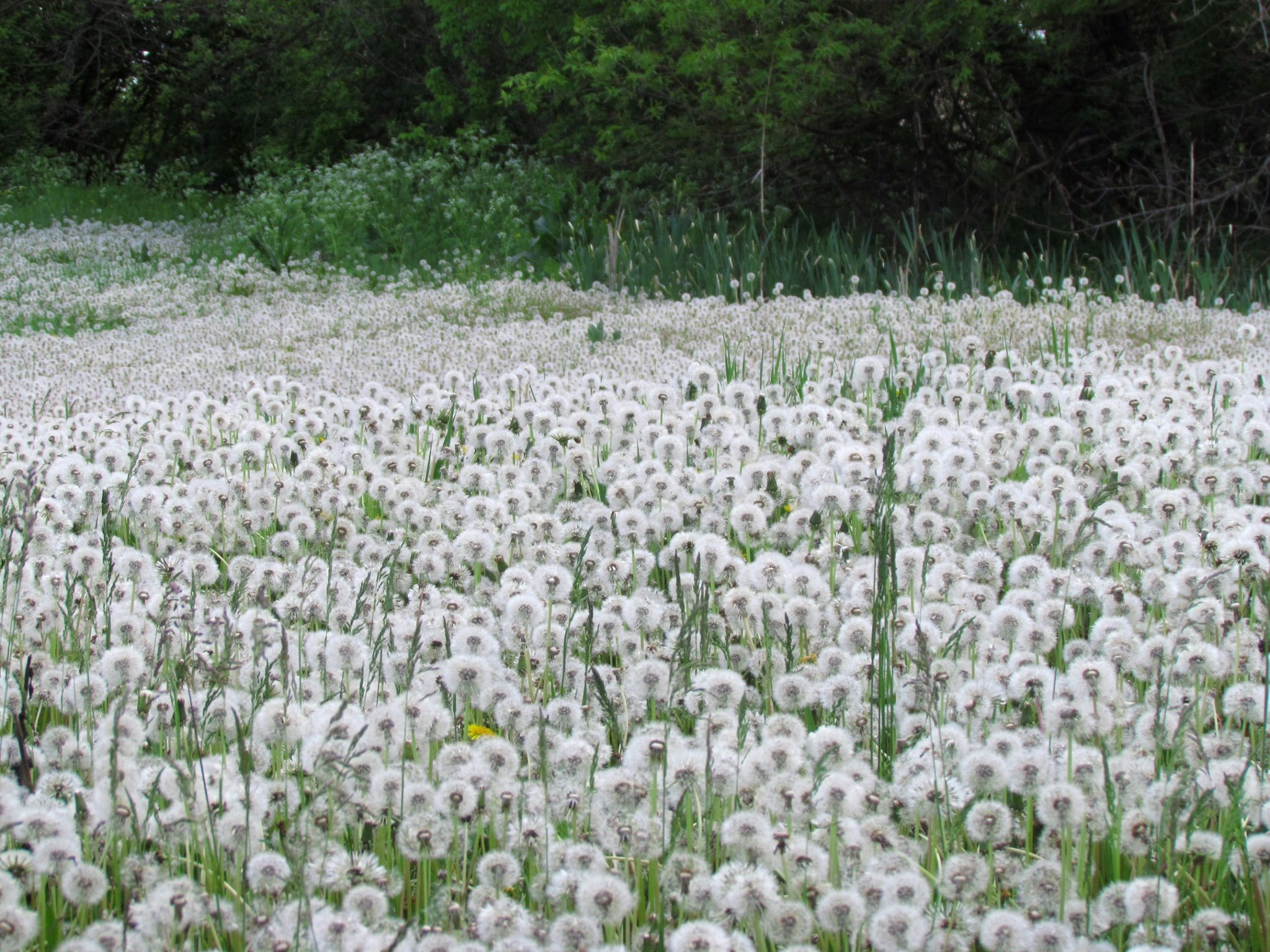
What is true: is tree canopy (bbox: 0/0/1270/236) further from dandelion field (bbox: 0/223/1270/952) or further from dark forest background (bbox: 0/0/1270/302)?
dandelion field (bbox: 0/223/1270/952)

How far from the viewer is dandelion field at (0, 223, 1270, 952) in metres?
1.71

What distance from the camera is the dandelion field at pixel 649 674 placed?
1.71 m

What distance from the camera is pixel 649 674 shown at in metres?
2.28

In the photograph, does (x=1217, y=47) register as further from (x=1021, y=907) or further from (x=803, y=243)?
(x=1021, y=907)

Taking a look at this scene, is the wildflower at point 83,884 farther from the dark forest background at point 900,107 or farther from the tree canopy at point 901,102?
the tree canopy at point 901,102

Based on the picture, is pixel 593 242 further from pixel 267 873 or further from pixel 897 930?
pixel 897 930

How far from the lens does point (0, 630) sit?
9.08ft

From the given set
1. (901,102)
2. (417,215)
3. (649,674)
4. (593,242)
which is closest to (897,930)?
(649,674)

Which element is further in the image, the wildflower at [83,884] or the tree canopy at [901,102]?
the tree canopy at [901,102]

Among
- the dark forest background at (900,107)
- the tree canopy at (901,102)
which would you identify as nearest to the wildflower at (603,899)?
the dark forest background at (900,107)

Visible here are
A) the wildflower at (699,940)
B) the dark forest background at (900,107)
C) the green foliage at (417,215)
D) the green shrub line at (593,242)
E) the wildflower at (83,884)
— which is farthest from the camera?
the green foliage at (417,215)

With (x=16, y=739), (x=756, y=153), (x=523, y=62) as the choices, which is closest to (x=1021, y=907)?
(x=16, y=739)

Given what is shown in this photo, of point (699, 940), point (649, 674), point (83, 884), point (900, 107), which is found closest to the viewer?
point (699, 940)

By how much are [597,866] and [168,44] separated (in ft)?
87.0
